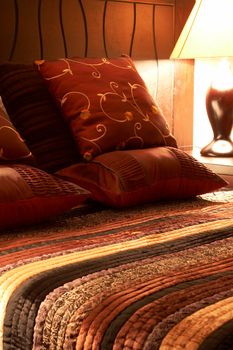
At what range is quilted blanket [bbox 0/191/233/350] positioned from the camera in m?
0.94

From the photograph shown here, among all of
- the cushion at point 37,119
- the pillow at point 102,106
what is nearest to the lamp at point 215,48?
the pillow at point 102,106

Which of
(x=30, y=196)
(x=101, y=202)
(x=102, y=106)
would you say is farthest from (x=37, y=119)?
(x=30, y=196)

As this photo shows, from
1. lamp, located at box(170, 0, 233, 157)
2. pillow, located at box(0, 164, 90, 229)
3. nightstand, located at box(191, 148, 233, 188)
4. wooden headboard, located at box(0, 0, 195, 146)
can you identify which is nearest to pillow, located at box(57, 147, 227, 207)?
pillow, located at box(0, 164, 90, 229)

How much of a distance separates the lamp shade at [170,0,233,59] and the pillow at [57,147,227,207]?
31.6 inches

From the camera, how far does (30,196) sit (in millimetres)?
1508

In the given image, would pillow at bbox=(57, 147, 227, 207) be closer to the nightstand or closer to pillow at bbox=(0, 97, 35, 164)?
pillow at bbox=(0, 97, 35, 164)

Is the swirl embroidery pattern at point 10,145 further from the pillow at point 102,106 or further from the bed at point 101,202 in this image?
the pillow at point 102,106

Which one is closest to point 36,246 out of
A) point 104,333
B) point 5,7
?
point 104,333

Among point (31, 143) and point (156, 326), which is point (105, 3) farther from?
point (156, 326)

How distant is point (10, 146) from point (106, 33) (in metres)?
1.01

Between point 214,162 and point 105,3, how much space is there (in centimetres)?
78

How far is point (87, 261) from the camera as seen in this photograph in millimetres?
1231

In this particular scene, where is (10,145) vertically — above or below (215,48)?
below

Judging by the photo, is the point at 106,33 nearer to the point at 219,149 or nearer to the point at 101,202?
the point at 219,149
